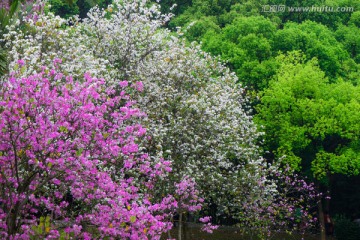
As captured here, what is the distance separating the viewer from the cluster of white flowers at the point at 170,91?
22.0 m

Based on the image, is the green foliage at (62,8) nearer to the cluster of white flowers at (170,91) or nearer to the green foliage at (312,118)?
the green foliage at (312,118)

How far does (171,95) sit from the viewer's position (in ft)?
74.2

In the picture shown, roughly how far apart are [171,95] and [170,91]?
20cm

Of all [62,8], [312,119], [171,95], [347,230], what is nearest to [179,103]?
[171,95]

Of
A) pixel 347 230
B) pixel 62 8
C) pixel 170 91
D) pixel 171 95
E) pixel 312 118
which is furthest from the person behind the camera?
pixel 62 8

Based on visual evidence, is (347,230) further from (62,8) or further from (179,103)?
(62,8)

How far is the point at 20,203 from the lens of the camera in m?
12.9

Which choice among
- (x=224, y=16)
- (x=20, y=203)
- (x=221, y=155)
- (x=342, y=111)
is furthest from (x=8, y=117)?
(x=224, y=16)

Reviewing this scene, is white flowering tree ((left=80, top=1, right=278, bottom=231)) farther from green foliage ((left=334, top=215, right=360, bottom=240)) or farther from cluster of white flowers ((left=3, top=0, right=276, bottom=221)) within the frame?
green foliage ((left=334, top=215, right=360, bottom=240))

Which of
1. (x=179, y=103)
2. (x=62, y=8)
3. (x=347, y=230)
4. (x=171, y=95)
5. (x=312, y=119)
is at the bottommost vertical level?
(x=347, y=230)

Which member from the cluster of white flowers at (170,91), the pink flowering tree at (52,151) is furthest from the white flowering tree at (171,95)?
the pink flowering tree at (52,151)

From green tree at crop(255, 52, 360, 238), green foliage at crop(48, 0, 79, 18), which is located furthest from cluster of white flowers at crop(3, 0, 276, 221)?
green foliage at crop(48, 0, 79, 18)

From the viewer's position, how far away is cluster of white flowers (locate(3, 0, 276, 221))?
2195cm

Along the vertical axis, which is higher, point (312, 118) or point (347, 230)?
point (312, 118)
